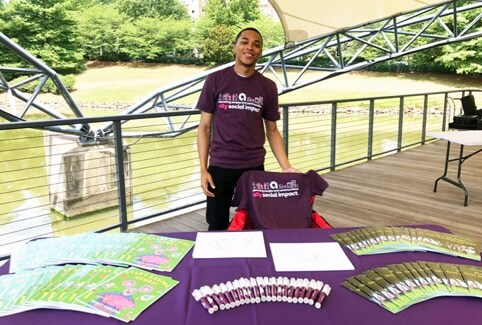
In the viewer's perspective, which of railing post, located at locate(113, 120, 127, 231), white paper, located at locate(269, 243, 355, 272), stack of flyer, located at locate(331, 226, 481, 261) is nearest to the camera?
white paper, located at locate(269, 243, 355, 272)

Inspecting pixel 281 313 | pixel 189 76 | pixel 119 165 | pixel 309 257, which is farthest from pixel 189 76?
pixel 281 313

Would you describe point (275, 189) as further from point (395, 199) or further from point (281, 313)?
point (395, 199)

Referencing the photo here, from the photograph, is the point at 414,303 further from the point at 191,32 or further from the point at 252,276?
the point at 191,32

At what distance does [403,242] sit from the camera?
52.8 inches

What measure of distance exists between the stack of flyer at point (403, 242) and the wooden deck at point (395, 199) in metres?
1.87

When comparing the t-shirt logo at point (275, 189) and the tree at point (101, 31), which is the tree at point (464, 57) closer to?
the tree at point (101, 31)

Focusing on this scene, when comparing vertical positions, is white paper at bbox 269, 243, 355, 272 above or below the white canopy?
below

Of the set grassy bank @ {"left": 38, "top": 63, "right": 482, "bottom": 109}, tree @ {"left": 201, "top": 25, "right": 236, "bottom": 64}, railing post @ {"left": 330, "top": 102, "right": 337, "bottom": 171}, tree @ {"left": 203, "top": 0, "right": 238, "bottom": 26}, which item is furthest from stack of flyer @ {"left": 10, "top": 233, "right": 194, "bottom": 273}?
tree @ {"left": 203, "top": 0, "right": 238, "bottom": 26}

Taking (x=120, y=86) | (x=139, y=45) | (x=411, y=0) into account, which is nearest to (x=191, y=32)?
(x=139, y=45)

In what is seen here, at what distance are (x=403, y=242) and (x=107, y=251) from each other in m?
0.95

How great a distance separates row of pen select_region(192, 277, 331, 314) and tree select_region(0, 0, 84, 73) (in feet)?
88.3

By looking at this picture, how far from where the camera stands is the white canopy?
498 cm

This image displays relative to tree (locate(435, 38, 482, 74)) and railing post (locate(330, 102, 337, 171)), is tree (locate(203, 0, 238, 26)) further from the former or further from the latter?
railing post (locate(330, 102, 337, 171))

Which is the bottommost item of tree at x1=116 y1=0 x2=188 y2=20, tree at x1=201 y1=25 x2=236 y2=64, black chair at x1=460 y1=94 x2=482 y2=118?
black chair at x1=460 y1=94 x2=482 y2=118
